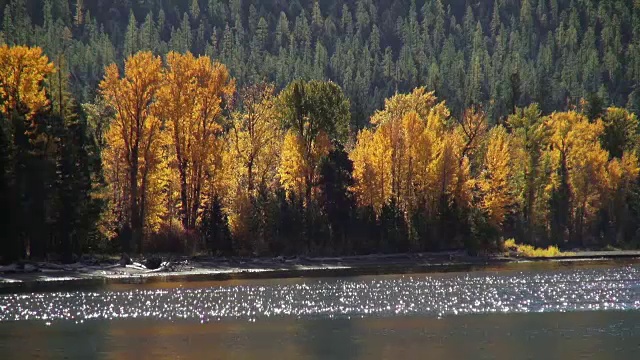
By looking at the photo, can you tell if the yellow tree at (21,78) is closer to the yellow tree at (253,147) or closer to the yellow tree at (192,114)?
the yellow tree at (192,114)

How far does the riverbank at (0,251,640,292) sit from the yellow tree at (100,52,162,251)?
6.69 metres

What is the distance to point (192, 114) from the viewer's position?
3287 inches

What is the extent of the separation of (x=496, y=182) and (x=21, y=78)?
47576 mm

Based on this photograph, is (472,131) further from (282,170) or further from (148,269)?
(148,269)

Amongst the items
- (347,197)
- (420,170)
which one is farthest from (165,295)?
(420,170)

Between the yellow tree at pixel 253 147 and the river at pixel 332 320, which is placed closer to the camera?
the river at pixel 332 320

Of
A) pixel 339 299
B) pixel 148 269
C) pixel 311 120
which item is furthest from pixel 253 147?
pixel 339 299

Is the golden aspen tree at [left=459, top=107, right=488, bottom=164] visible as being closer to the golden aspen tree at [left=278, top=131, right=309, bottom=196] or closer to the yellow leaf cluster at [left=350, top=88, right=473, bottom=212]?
the yellow leaf cluster at [left=350, top=88, right=473, bottom=212]

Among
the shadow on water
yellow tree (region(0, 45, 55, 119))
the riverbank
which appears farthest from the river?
yellow tree (region(0, 45, 55, 119))

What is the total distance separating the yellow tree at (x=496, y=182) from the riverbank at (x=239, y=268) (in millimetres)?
5547

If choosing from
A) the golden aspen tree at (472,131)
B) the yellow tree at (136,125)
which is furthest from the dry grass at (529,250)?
the yellow tree at (136,125)

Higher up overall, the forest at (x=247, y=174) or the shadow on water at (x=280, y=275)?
the forest at (x=247, y=174)

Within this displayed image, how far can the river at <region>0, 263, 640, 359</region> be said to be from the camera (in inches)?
1409

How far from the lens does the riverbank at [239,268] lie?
66.2m
